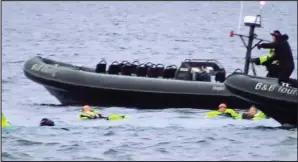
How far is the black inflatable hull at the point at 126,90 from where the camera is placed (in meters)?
22.4

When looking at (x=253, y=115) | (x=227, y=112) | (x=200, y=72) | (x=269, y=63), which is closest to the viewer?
(x=269, y=63)

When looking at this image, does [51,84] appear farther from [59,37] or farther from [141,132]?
[59,37]

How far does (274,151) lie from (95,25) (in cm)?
5344

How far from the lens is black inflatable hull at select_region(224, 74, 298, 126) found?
18250 mm

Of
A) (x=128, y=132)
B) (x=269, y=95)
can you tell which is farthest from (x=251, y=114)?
(x=128, y=132)

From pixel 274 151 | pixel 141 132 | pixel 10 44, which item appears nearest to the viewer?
pixel 274 151

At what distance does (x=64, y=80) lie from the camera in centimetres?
2383

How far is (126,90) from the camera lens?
910 inches

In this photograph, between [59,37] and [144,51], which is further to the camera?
[59,37]

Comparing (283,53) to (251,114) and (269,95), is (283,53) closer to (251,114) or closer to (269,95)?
(269,95)

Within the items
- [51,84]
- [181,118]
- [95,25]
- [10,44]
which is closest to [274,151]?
[181,118]

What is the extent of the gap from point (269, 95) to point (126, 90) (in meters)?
5.21

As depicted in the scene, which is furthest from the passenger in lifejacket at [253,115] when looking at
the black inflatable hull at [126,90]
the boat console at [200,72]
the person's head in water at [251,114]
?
the boat console at [200,72]

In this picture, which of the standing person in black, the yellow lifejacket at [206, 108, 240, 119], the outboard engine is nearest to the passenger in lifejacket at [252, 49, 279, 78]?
the yellow lifejacket at [206, 108, 240, 119]
